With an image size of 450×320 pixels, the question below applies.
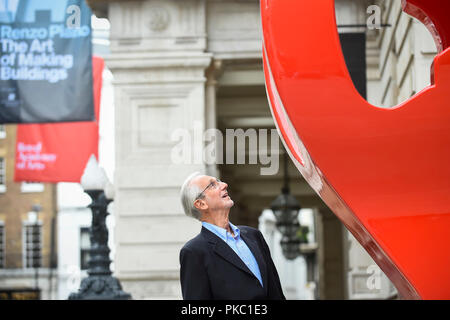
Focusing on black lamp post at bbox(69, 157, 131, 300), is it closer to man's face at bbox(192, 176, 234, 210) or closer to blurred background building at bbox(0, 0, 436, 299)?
blurred background building at bbox(0, 0, 436, 299)

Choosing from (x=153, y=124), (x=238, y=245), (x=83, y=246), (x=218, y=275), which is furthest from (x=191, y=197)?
(x=83, y=246)

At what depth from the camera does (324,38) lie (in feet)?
13.9

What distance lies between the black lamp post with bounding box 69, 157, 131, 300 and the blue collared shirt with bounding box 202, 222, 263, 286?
22.2 feet

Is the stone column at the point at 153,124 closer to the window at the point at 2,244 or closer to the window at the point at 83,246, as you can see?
the window at the point at 2,244

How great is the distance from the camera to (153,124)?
1310 centimetres

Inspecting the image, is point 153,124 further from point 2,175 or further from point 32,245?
point 2,175

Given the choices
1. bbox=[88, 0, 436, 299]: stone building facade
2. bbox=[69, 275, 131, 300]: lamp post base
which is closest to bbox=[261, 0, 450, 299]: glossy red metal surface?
bbox=[69, 275, 131, 300]: lamp post base

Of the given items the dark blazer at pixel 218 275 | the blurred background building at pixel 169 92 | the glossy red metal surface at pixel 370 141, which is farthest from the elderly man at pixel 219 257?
the blurred background building at pixel 169 92

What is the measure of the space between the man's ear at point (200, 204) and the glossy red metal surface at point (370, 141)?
539 millimetres

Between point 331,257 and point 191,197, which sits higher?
point 191,197

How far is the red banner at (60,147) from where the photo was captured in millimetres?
14109

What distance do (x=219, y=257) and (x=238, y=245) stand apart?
163 millimetres

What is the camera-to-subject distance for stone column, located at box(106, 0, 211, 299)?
12.8 metres

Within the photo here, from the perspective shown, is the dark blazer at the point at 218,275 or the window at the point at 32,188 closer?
the dark blazer at the point at 218,275
